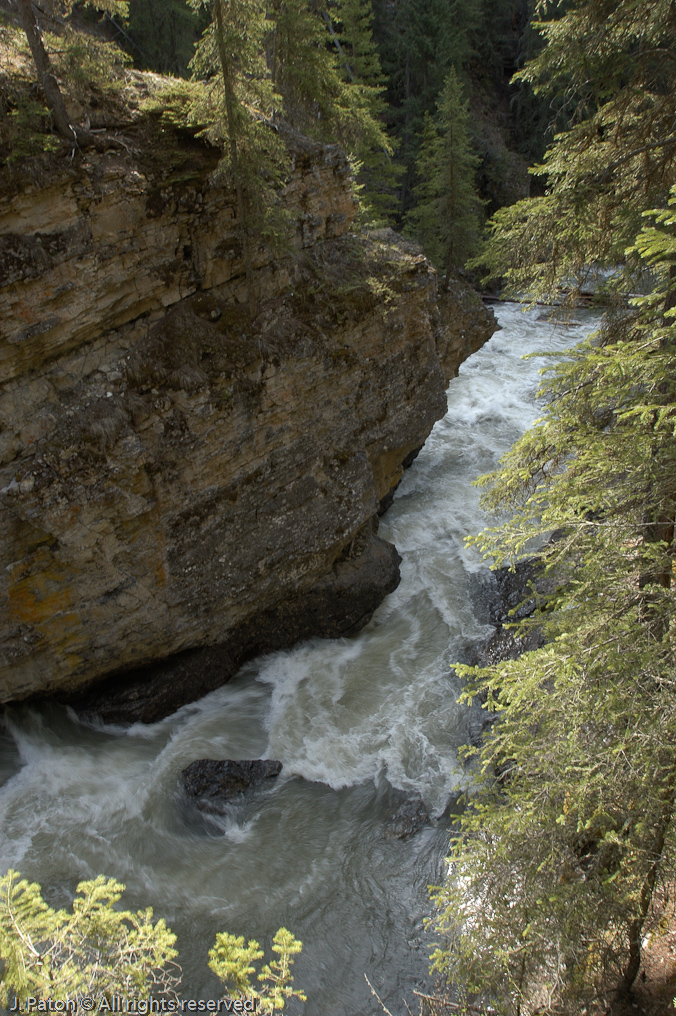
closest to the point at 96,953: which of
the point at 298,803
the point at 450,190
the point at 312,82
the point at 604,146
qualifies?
the point at 298,803

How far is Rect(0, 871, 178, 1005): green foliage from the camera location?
4398 millimetres

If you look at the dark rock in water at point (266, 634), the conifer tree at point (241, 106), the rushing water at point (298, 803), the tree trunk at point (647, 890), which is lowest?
the rushing water at point (298, 803)

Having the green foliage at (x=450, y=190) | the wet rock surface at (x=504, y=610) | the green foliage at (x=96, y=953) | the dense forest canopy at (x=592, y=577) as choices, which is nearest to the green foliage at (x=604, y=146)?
the dense forest canopy at (x=592, y=577)

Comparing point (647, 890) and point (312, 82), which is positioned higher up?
point (312, 82)

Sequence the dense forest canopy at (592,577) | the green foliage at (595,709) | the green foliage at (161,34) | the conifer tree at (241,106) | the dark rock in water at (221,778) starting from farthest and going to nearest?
the green foliage at (161,34), the dark rock in water at (221,778), the conifer tree at (241,106), the dense forest canopy at (592,577), the green foliage at (595,709)

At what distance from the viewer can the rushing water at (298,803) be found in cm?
976

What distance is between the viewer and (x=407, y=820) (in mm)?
11258

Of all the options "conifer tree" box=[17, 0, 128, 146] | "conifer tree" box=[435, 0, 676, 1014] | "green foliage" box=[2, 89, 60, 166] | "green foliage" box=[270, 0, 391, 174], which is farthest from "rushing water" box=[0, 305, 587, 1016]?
"green foliage" box=[270, 0, 391, 174]

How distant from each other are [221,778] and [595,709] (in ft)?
28.4

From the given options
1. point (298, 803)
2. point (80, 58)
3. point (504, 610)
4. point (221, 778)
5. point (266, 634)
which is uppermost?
point (80, 58)

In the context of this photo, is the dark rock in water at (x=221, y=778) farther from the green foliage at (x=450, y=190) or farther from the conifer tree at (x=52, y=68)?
the green foliage at (x=450, y=190)

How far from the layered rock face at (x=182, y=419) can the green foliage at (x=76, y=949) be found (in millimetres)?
7172

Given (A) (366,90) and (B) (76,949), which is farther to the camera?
(A) (366,90)

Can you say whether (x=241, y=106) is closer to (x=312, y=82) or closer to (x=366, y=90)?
(x=312, y=82)
